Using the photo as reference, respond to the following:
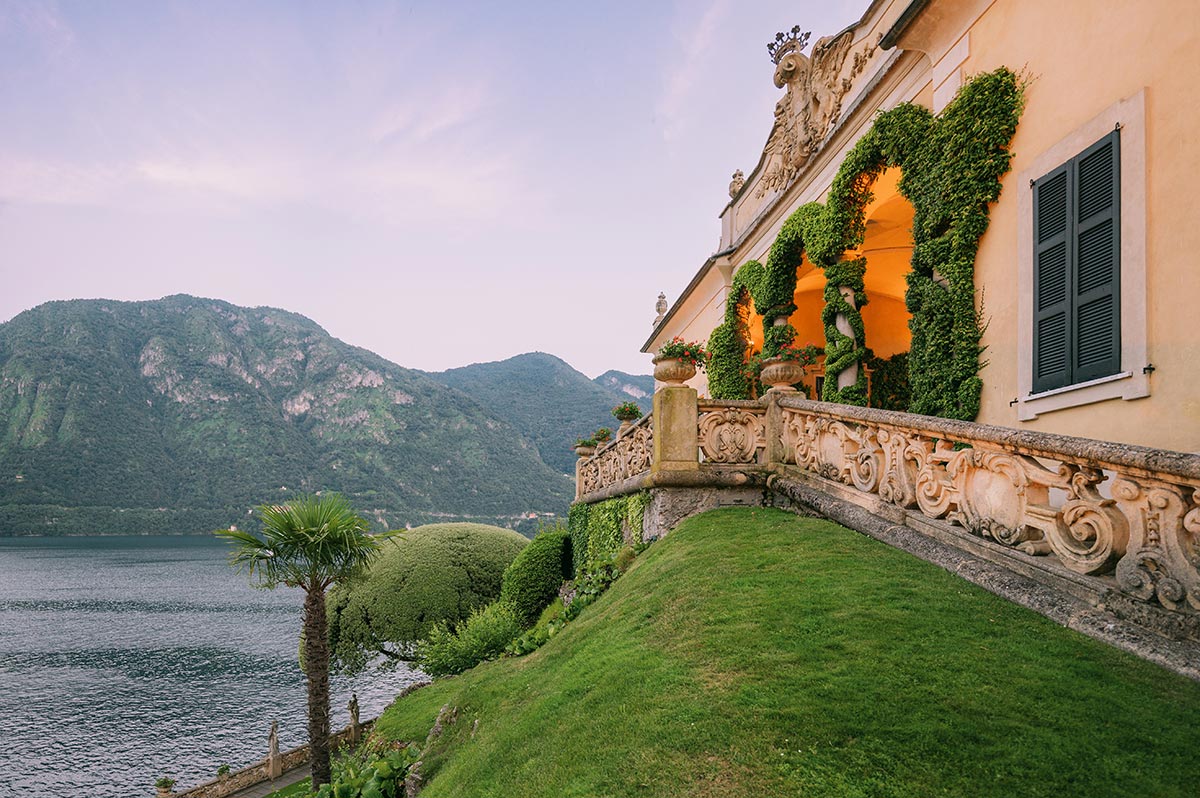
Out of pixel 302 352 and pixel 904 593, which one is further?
pixel 302 352

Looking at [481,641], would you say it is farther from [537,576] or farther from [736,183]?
[736,183]

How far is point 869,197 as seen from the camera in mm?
12836

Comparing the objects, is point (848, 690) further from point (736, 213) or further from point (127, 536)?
point (127, 536)

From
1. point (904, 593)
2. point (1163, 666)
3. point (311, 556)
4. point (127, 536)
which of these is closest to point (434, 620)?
point (311, 556)

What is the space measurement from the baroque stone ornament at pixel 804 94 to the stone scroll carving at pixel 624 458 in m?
7.96

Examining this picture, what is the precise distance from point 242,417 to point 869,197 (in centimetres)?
15374

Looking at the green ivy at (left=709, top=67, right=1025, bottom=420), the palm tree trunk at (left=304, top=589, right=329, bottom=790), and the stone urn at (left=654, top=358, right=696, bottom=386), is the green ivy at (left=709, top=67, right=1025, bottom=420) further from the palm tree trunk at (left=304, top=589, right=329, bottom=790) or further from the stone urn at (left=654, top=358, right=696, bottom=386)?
the palm tree trunk at (left=304, top=589, right=329, bottom=790)

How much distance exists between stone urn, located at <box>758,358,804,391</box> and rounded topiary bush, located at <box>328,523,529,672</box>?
16.9 metres

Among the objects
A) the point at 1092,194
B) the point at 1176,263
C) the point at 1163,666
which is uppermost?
the point at 1092,194

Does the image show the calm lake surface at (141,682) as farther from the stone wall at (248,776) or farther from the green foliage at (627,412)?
the green foliage at (627,412)

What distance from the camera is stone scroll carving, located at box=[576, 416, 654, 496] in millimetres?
10844

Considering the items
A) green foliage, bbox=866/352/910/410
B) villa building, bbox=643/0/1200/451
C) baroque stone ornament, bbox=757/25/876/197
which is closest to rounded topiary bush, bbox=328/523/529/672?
green foliage, bbox=866/352/910/410

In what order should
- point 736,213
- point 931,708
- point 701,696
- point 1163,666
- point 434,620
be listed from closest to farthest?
point 931,708 < point 1163,666 < point 701,696 < point 736,213 < point 434,620

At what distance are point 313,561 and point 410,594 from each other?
347 inches
